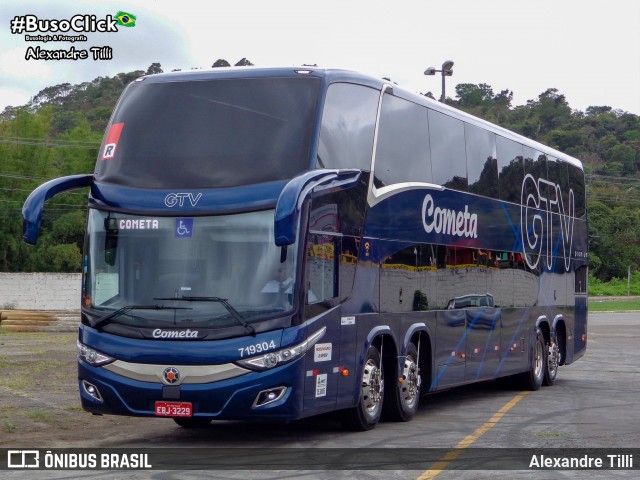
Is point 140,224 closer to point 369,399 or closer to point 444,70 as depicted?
point 369,399

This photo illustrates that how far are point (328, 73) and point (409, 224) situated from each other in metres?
2.81

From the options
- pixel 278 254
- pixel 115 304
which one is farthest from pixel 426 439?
pixel 115 304

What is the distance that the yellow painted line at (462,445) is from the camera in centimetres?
1045

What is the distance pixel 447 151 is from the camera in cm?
1653

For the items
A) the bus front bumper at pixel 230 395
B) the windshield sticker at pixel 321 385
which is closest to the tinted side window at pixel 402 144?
the windshield sticker at pixel 321 385

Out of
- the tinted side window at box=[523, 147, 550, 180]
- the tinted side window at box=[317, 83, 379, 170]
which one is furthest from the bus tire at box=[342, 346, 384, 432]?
the tinted side window at box=[523, 147, 550, 180]

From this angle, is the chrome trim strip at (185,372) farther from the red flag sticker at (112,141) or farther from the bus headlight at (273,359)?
the red flag sticker at (112,141)

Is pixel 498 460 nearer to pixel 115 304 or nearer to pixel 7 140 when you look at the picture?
pixel 115 304

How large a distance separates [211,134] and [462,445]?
4256 millimetres

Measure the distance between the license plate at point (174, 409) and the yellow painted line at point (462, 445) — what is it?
2.55 meters

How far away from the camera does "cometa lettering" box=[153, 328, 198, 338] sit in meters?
11.8

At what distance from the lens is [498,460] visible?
11273 millimetres

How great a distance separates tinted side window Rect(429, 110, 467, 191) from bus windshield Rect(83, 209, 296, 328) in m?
4.62

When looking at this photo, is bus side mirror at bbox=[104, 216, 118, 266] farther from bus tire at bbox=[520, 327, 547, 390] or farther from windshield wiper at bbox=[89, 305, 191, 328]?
bus tire at bbox=[520, 327, 547, 390]
